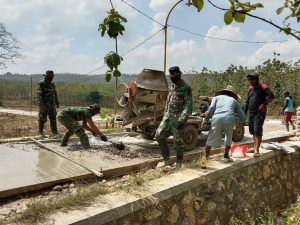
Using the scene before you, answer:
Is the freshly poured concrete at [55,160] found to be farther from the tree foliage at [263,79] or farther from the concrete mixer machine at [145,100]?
the tree foliage at [263,79]

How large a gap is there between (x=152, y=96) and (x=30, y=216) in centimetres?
535

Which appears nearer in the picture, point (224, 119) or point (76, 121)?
point (224, 119)

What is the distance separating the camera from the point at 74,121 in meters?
8.35

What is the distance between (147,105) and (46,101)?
2760 millimetres

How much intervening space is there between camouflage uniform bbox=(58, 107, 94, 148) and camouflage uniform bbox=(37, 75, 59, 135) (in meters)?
1.59

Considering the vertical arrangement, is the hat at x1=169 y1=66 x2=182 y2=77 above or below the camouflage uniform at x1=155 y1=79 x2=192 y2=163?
above

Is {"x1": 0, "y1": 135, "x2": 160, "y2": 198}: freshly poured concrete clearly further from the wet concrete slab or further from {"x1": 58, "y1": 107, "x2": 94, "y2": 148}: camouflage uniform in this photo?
{"x1": 58, "y1": 107, "x2": 94, "y2": 148}: camouflage uniform

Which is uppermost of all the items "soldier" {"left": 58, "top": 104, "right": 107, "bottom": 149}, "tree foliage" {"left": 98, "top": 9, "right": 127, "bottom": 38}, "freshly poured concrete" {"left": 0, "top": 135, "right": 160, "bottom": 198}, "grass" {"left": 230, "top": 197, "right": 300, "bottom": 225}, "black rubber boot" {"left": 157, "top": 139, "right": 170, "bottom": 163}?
"tree foliage" {"left": 98, "top": 9, "right": 127, "bottom": 38}

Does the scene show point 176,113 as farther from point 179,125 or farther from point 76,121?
point 76,121

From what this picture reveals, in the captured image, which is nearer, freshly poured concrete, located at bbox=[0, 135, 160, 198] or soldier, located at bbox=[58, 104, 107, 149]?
freshly poured concrete, located at bbox=[0, 135, 160, 198]

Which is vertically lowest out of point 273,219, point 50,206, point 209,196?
point 273,219

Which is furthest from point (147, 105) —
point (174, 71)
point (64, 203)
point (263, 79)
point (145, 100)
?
point (263, 79)

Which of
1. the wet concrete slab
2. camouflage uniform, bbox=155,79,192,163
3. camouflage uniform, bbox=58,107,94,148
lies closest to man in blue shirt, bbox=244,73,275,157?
camouflage uniform, bbox=155,79,192,163

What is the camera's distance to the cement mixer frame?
8.73 metres
